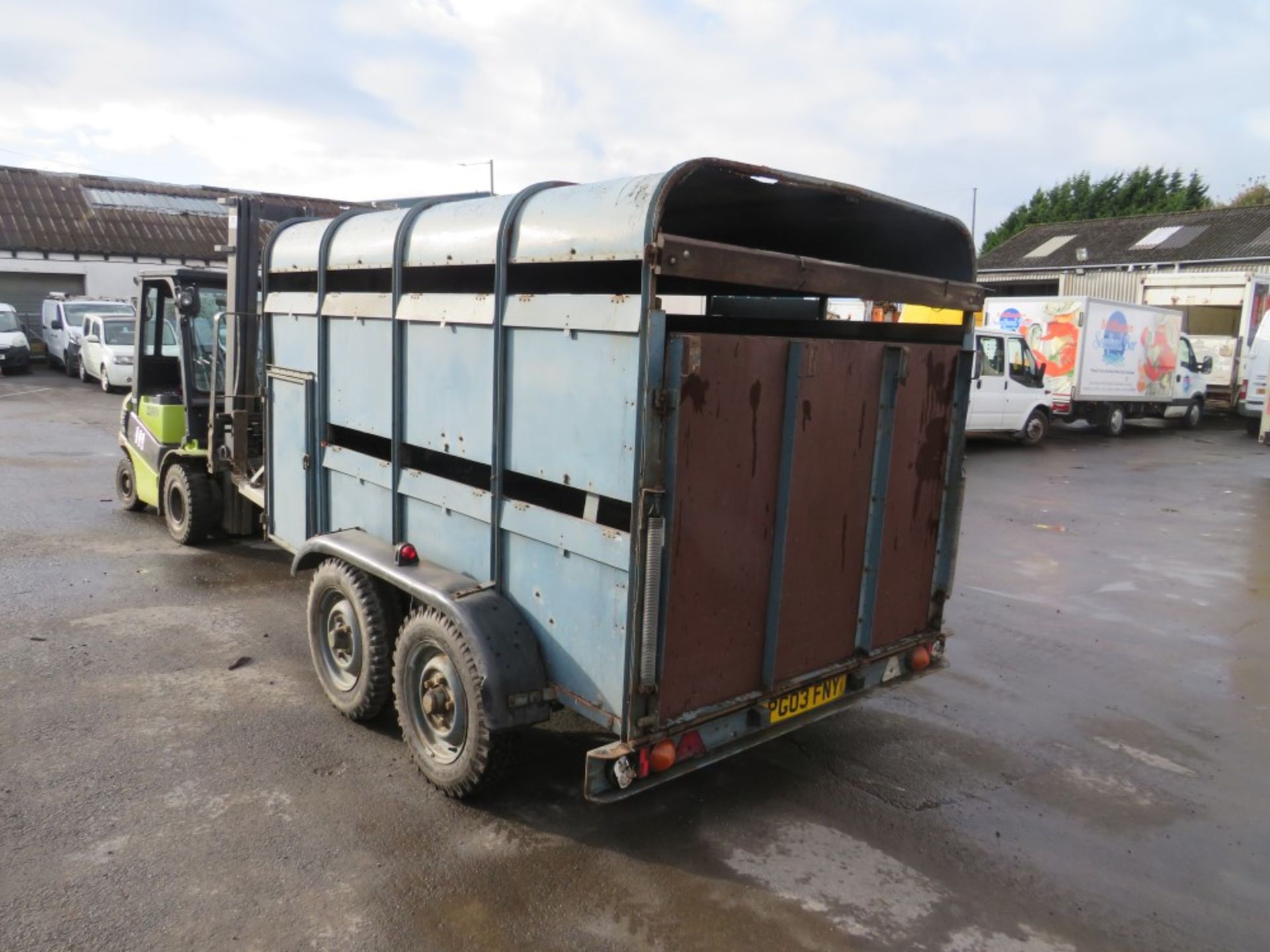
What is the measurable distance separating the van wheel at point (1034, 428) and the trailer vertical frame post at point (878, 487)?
46.1ft

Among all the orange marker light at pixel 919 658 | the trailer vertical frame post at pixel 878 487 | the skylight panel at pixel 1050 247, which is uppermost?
the skylight panel at pixel 1050 247

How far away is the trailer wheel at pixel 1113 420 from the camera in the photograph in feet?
65.2

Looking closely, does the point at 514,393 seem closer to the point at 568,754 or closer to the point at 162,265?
the point at 568,754

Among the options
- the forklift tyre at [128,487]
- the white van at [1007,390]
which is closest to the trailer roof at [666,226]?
the forklift tyre at [128,487]

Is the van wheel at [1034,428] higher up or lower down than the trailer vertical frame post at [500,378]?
lower down

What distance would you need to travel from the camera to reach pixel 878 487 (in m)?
4.29

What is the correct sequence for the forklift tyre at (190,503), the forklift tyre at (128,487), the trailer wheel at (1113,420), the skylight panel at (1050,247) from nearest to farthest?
the forklift tyre at (190,503) < the forklift tyre at (128,487) < the trailer wheel at (1113,420) < the skylight panel at (1050,247)

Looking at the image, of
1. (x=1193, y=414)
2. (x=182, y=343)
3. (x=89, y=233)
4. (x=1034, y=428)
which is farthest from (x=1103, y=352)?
(x=89, y=233)

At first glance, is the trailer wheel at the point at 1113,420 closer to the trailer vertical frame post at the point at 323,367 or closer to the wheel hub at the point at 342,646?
the trailer vertical frame post at the point at 323,367

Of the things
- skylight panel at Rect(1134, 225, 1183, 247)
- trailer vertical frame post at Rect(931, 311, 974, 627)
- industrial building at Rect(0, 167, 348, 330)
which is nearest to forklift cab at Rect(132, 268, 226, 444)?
trailer vertical frame post at Rect(931, 311, 974, 627)

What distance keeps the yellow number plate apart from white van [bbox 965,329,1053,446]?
40.2 ft

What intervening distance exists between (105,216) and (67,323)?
9.38 meters

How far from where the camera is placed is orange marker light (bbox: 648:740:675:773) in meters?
3.50

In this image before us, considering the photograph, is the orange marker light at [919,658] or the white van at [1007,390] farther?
the white van at [1007,390]
